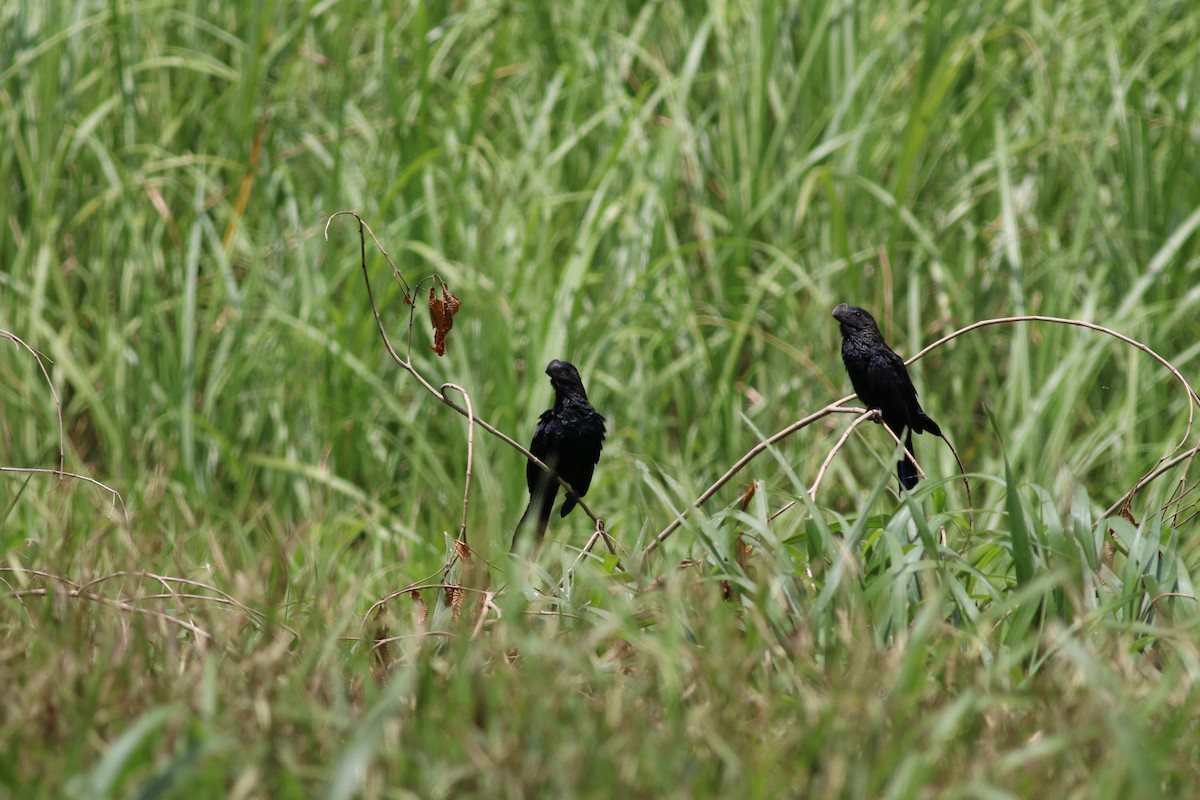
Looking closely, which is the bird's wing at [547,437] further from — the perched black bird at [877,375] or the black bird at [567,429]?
the perched black bird at [877,375]

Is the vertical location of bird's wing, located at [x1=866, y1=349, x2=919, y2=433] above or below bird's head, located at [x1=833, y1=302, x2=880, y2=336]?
below

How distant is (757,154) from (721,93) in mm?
338

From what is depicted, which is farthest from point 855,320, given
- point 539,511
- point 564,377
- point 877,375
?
point 539,511

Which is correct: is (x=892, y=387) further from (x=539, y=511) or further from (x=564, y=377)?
(x=539, y=511)

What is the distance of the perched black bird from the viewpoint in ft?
8.96

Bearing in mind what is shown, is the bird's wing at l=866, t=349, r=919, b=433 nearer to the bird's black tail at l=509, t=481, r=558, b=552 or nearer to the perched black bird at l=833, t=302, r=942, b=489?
the perched black bird at l=833, t=302, r=942, b=489

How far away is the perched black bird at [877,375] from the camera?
2.73 metres

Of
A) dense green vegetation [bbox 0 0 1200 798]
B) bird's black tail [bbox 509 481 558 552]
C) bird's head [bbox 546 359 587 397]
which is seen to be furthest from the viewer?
dense green vegetation [bbox 0 0 1200 798]

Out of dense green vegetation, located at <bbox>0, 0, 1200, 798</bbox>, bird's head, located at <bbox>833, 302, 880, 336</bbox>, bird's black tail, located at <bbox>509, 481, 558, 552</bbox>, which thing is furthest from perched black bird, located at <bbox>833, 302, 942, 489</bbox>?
bird's black tail, located at <bbox>509, 481, 558, 552</bbox>

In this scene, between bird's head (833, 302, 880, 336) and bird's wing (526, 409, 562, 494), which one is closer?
bird's wing (526, 409, 562, 494)

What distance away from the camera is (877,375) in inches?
109

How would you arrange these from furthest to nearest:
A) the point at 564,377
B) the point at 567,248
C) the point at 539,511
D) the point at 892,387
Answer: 1. the point at 567,248
2. the point at 892,387
3. the point at 564,377
4. the point at 539,511

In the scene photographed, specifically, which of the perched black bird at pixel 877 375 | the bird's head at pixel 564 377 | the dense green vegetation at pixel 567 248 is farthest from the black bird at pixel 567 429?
the perched black bird at pixel 877 375

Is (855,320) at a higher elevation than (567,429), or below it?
higher
